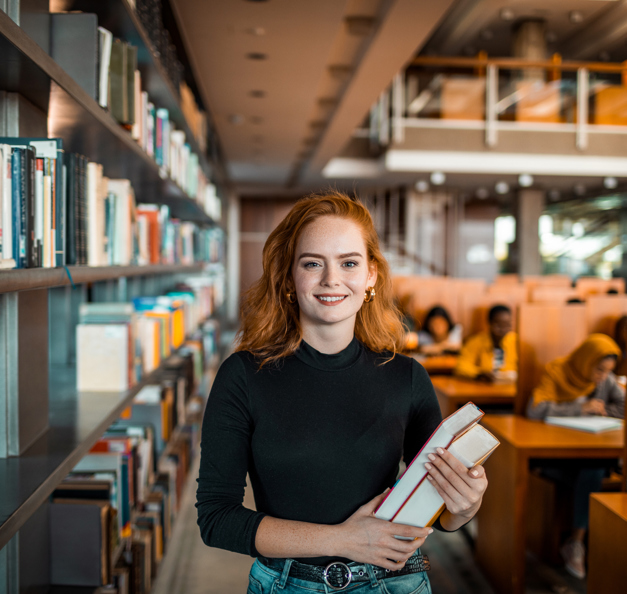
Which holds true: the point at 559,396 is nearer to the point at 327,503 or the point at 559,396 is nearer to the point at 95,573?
the point at 327,503

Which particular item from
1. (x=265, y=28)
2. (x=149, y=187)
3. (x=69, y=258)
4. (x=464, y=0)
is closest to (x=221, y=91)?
(x=265, y=28)

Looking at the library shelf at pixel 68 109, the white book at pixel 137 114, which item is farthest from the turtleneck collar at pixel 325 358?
the white book at pixel 137 114

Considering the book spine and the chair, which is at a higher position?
the book spine

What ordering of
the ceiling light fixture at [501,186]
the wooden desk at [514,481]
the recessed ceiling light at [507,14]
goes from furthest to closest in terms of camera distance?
the ceiling light fixture at [501,186] < the recessed ceiling light at [507,14] < the wooden desk at [514,481]

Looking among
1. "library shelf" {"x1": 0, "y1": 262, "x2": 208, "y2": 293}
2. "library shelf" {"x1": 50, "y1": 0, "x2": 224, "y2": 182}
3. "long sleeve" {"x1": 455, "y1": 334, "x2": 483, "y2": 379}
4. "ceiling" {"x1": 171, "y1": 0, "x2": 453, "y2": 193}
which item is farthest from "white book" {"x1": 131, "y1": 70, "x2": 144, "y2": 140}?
"long sleeve" {"x1": 455, "y1": 334, "x2": 483, "y2": 379}

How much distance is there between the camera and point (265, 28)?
3699 millimetres

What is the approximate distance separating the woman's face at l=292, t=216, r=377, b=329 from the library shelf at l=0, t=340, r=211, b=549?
2.10 feet

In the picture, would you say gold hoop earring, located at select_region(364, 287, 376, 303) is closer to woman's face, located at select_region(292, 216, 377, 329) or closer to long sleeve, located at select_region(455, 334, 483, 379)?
woman's face, located at select_region(292, 216, 377, 329)

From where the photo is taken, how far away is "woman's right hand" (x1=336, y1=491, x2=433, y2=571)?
1059mm

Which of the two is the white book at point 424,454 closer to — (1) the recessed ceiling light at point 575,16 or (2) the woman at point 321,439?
(2) the woman at point 321,439

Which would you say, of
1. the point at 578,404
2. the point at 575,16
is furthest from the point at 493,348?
the point at 575,16

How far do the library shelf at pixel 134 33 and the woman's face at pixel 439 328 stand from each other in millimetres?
2884

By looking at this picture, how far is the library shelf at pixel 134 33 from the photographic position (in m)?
1.56

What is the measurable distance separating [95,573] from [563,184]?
422 inches
